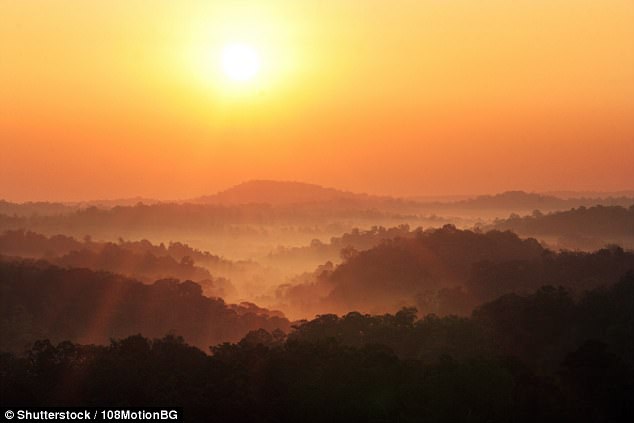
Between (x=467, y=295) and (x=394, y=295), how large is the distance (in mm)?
32382

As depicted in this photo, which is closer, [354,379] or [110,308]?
[354,379]

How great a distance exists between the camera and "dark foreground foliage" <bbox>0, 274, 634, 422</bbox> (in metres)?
31.2

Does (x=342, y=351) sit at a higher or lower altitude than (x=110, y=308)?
lower

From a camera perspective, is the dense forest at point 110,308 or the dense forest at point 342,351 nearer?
the dense forest at point 342,351

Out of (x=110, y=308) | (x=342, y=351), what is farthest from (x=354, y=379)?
(x=110, y=308)

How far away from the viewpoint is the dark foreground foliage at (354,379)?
3119cm

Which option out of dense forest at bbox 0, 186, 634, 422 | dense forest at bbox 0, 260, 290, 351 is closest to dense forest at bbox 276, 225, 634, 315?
dense forest at bbox 0, 186, 634, 422

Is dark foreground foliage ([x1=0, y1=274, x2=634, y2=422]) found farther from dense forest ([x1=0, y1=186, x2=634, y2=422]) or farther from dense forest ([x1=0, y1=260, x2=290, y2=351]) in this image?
dense forest ([x1=0, y1=260, x2=290, y2=351])

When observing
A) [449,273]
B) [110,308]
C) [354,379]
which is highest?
[449,273]

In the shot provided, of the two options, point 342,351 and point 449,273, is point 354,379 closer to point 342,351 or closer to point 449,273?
point 342,351

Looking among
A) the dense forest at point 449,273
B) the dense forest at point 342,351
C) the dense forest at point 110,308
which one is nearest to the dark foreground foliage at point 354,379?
the dense forest at point 342,351

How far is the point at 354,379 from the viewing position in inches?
1361

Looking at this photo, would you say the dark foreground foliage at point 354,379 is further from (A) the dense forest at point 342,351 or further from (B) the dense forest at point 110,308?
(B) the dense forest at point 110,308

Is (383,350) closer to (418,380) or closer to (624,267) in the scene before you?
(418,380)
